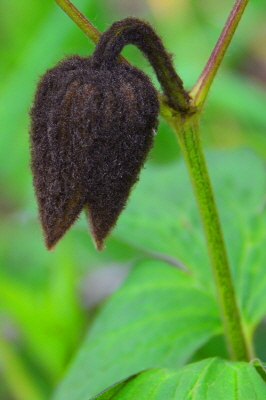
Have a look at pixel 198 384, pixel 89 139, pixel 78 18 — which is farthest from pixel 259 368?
pixel 78 18

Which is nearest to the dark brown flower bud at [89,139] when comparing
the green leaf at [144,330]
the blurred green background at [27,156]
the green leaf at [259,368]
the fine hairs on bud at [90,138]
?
the fine hairs on bud at [90,138]

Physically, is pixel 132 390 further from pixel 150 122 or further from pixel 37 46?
pixel 37 46

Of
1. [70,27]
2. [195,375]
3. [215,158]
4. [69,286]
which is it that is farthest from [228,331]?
[70,27]

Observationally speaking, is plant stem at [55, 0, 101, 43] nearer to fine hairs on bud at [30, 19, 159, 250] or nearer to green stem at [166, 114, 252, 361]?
fine hairs on bud at [30, 19, 159, 250]

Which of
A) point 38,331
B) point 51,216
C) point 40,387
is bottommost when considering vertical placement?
point 40,387

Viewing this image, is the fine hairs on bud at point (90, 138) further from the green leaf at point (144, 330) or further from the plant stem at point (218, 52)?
the green leaf at point (144, 330)

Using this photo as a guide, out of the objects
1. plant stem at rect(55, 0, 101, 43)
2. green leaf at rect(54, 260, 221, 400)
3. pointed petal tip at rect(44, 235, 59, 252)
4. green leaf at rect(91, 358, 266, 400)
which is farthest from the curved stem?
green leaf at rect(54, 260, 221, 400)
